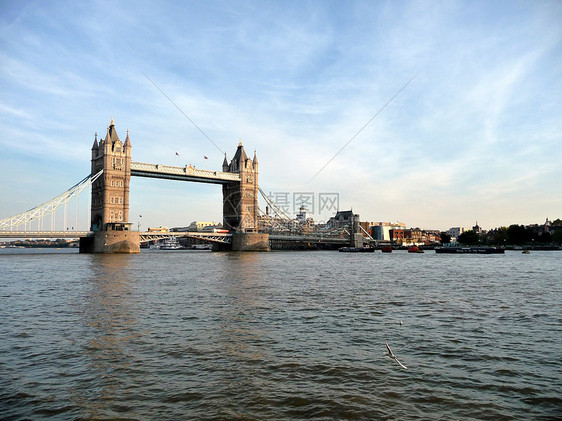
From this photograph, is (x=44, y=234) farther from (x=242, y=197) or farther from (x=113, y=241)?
(x=242, y=197)

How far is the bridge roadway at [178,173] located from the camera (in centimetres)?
8738

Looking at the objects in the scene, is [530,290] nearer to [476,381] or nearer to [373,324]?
[373,324]

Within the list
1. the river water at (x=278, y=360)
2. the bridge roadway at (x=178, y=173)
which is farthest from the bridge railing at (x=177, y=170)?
the river water at (x=278, y=360)

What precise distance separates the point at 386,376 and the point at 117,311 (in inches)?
446

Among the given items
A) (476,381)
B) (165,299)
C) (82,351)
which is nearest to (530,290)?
(476,381)

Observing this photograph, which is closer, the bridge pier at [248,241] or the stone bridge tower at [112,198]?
the stone bridge tower at [112,198]

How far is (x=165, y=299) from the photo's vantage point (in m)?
19.5

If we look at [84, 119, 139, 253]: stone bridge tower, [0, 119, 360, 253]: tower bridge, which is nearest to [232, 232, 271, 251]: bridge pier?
[0, 119, 360, 253]: tower bridge

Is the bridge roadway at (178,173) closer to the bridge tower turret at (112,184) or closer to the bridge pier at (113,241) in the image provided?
the bridge tower turret at (112,184)

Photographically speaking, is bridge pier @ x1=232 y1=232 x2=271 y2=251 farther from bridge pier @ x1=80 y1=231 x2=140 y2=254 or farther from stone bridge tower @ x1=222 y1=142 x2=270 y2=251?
bridge pier @ x1=80 y1=231 x2=140 y2=254

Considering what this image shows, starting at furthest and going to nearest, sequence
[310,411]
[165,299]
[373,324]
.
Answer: [165,299], [373,324], [310,411]

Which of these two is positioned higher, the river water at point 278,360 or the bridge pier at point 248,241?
the bridge pier at point 248,241

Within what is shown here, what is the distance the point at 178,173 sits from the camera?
90938 millimetres

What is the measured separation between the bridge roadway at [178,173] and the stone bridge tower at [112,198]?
2.96m
